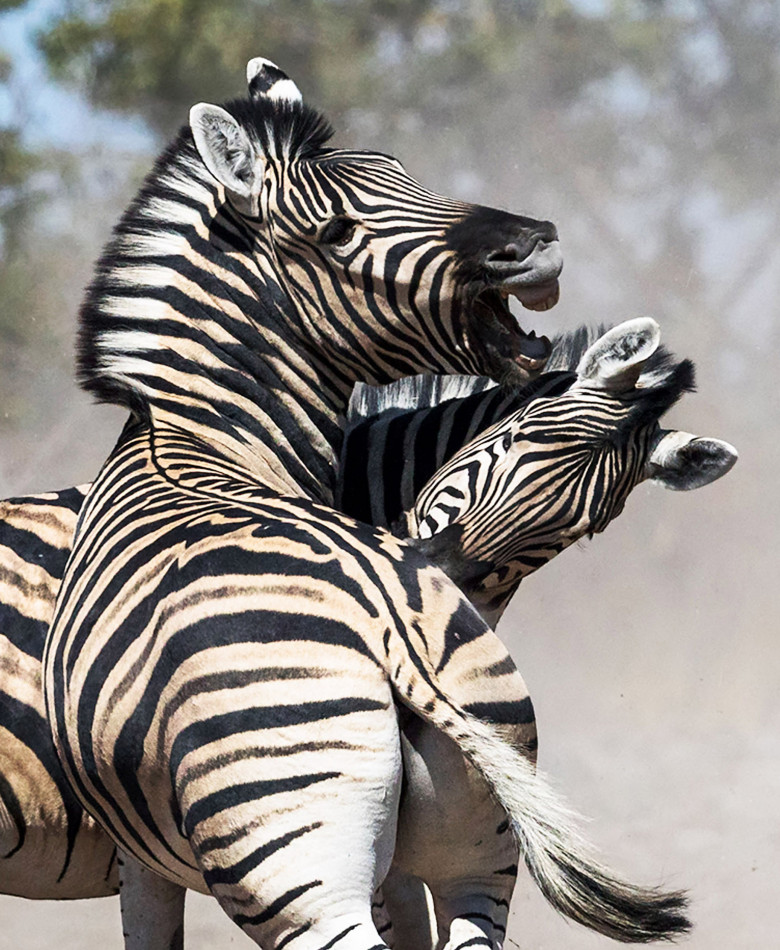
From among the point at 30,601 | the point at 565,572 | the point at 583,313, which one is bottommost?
the point at 30,601

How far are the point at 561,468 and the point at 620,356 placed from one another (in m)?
0.38

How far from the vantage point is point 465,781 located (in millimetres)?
2279

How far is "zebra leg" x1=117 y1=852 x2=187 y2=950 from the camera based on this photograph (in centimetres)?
335

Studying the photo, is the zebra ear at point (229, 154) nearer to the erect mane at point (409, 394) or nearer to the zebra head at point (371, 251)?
the zebra head at point (371, 251)

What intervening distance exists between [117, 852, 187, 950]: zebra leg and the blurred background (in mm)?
3894

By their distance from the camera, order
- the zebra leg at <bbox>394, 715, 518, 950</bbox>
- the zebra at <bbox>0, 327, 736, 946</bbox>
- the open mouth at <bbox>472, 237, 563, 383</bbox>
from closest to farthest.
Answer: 1. the zebra leg at <bbox>394, 715, 518, 950</bbox>
2. the open mouth at <bbox>472, 237, 563, 383</bbox>
3. the zebra at <bbox>0, 327, 736, 946</bbox>

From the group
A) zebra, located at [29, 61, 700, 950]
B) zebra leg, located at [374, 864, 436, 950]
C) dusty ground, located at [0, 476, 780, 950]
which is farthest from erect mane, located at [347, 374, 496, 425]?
dusty ground, located at [0, 476, 780, 950]

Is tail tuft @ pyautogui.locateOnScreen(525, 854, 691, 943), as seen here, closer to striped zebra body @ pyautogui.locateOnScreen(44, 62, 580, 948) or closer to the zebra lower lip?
striped zebra body @ pyautogui.locateOnScreen(44, 62, 580, 948)

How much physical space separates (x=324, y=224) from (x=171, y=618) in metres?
1.28

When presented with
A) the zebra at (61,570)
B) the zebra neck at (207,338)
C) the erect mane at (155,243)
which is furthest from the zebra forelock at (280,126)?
the zebra at (61,570)

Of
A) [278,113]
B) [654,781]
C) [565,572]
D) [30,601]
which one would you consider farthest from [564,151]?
[30,601]

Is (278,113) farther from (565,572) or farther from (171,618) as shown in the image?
(565,572)

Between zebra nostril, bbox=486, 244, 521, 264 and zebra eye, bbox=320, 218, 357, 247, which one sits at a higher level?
zebra eye, bbox=320, 218, 357, 247

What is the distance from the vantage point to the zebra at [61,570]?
10.6 feet
